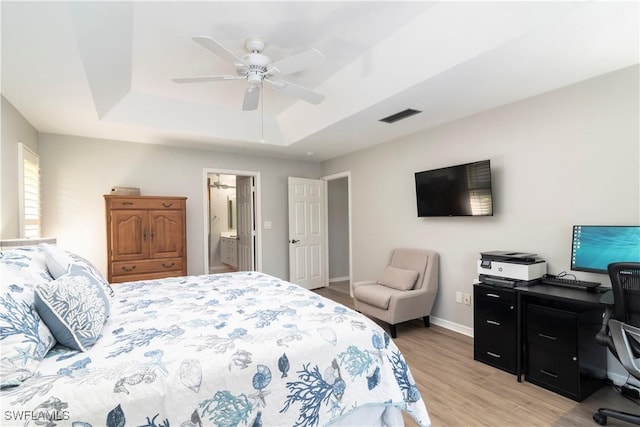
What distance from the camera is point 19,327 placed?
112 cm

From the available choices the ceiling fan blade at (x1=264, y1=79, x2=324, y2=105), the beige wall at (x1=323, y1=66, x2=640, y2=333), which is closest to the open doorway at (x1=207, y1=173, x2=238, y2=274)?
the beige wall at (x1=323, y1=66, x2=640, y2=333)

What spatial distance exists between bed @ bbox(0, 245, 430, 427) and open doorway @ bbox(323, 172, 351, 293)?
4284 mm

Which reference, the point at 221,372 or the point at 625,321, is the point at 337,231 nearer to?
the point at 625,321

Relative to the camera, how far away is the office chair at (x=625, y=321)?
5.49 ft

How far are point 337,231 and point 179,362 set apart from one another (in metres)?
5.15

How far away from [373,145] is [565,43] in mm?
2753

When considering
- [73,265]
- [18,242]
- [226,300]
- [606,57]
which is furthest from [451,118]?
[18,242]

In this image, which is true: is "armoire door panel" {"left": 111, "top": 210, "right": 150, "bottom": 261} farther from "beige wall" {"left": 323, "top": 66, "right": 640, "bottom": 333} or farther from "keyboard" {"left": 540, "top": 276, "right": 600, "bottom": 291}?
"keyboard" {"left": 540, "top": 276, "right": 600, "bottom": 291}

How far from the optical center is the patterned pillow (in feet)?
3.37

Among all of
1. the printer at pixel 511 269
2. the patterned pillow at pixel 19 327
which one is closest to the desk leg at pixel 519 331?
the printer at pixel 511 269

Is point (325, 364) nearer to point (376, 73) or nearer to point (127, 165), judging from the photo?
point (376, 73)

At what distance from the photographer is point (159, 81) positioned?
3.17 meters

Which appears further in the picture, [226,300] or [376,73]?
[376,73]

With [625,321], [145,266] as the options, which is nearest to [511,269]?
[625,321]
